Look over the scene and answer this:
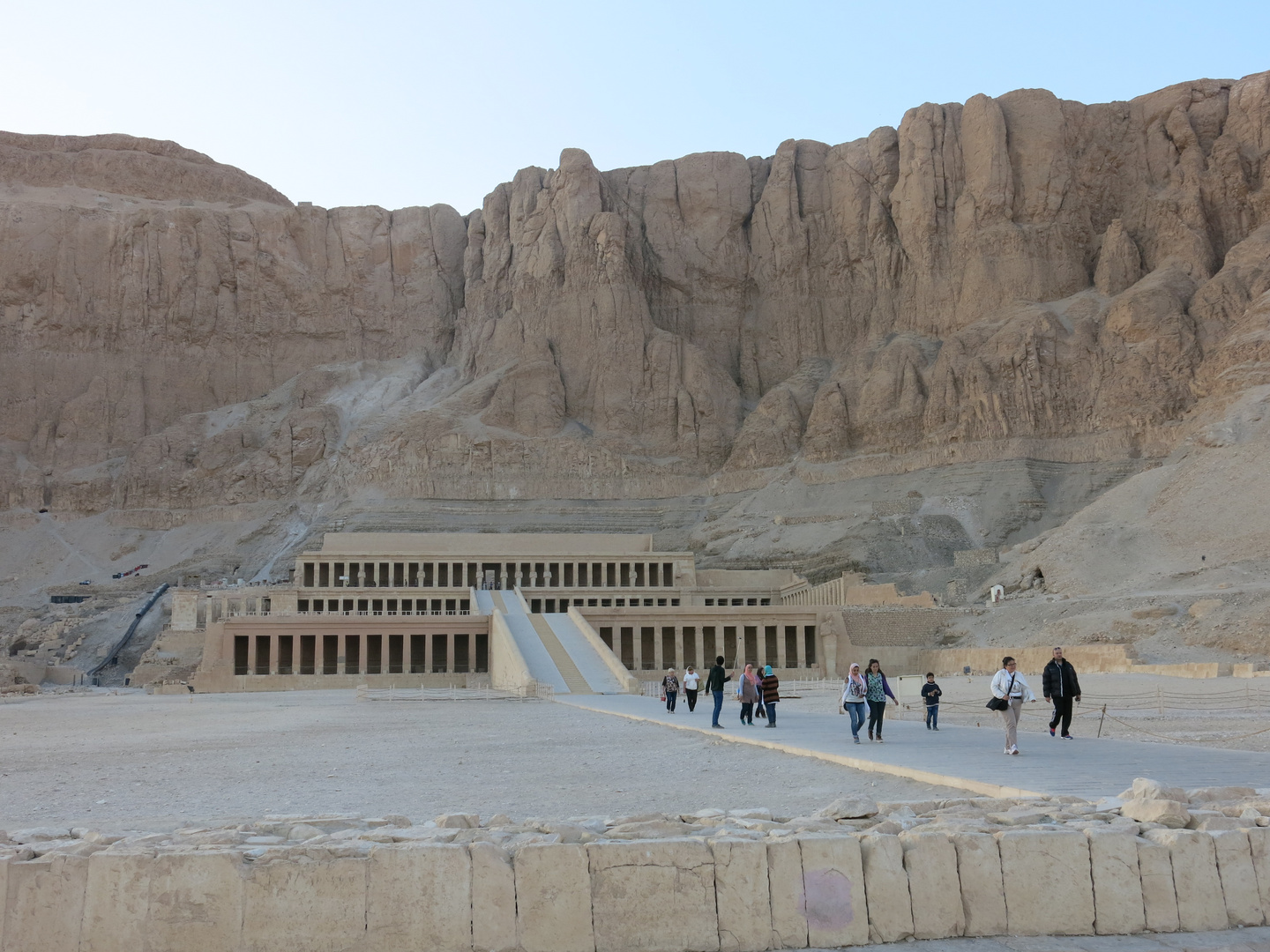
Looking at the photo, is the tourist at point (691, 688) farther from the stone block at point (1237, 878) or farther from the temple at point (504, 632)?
the stone block at point (1237, 878)

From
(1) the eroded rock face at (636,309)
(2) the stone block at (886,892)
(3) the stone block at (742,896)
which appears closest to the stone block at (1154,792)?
(2) the stone block at (886,892)

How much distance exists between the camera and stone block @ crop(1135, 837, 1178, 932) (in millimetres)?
8070

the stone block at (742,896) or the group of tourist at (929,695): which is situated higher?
the group of tourist at (929,695)

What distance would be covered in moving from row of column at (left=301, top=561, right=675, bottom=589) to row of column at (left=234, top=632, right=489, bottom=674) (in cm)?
1519

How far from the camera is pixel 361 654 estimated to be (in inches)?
2144

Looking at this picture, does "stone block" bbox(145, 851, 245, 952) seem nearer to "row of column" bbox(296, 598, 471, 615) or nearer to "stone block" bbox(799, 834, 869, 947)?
"stone block" bbox(799, 834, 869, 947)

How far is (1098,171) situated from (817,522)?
41.1 m

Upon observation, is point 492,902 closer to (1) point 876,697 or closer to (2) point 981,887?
(2) point 981,887

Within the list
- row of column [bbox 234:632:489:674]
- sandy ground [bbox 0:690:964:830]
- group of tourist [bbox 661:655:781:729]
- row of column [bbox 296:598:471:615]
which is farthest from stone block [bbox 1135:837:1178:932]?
row of column [bbox 296:598:471:615]

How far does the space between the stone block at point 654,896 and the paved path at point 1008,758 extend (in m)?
4.07

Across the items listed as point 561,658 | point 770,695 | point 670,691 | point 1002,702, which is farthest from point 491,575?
point 1002,702

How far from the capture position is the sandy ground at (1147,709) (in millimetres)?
20375

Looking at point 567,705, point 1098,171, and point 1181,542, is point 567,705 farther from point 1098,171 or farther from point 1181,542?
point 1098,171

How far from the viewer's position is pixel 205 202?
12300 centimetres
